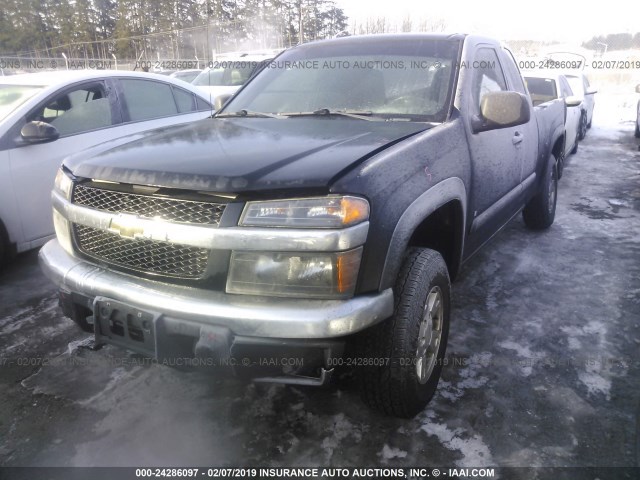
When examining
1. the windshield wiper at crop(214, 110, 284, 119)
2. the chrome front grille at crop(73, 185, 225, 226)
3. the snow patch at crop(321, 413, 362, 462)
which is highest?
the windshield wiper at crop(214, 110, 284, 119)

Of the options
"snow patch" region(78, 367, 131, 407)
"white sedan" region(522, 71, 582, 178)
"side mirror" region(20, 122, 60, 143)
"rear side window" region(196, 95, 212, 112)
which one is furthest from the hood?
"white sedan" region(522, 71, 582, 178)

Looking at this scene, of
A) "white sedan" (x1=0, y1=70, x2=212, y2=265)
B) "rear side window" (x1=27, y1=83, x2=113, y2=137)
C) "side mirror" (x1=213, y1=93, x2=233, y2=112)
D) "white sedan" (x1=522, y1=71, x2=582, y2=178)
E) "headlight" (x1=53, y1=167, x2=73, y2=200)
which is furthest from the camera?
"white sedan" (x1=522, y1=71, x2=582, y2=178)

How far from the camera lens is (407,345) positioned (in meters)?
2.00

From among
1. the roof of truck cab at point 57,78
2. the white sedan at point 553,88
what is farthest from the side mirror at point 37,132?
the white sedan at point 553,88

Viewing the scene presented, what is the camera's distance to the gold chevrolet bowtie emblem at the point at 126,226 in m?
1.91

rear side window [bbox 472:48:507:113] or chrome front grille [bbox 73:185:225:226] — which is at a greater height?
rear side window [bbox 472:48:507:113]

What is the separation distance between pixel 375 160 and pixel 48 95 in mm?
3317

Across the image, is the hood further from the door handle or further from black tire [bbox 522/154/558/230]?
black tire [bbox 522/154/558/230]

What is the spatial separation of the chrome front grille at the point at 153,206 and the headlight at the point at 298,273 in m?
0.19

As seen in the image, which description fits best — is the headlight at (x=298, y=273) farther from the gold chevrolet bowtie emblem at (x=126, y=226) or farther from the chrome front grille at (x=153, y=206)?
the gold chevrolet bowtie emblem at (x=126, y=226)

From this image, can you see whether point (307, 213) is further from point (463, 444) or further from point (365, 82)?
point (365, 82)

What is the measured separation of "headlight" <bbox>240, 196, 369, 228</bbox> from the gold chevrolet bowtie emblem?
454 mm

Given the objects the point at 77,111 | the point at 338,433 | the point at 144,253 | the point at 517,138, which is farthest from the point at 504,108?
the point at 77,111

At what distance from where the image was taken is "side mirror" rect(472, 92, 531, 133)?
2.63 metres
